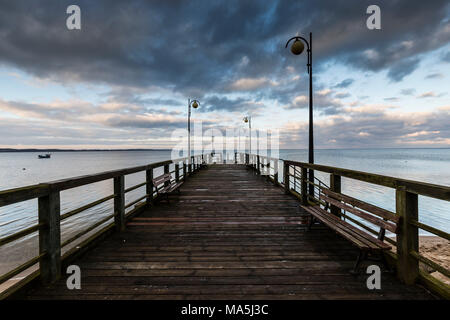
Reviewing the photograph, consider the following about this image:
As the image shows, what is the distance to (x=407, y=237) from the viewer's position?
274cm

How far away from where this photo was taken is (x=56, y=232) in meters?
2.84

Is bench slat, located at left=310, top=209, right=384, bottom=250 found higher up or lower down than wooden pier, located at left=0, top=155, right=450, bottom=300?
higher up

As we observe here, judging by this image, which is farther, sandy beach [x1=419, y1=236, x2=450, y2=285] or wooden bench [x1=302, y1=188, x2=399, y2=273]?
sandy beach [x1=419, y1=236, x2=450, y2=285]

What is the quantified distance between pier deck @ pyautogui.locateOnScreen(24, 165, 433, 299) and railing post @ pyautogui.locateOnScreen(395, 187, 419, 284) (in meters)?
0.16

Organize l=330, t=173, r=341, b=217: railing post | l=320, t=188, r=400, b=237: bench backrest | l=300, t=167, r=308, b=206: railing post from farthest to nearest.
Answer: l=300, t=167, r=308, b=206: railing post, l=330, t=173, r=341, b=217: railing post, l=320, t=188, r=400, b=237: bench backrest

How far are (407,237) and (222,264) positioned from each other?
248 cm

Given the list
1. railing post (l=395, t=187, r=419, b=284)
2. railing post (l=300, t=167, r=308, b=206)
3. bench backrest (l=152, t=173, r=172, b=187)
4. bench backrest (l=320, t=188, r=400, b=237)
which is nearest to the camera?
railing post (l=395, t=187, r=419, b=284)

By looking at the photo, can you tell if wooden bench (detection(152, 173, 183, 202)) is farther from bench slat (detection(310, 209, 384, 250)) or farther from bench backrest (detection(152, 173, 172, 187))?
bench slat (detection(310, 209, 384, 250))

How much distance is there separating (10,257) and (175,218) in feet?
38.9

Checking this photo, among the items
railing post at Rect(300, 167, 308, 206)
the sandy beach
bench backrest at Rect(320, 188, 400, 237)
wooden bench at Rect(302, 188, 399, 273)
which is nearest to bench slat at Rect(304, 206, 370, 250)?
wooden bench at Rect(302, 188, 399, 273)

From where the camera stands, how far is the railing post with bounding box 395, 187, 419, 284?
268 cm
